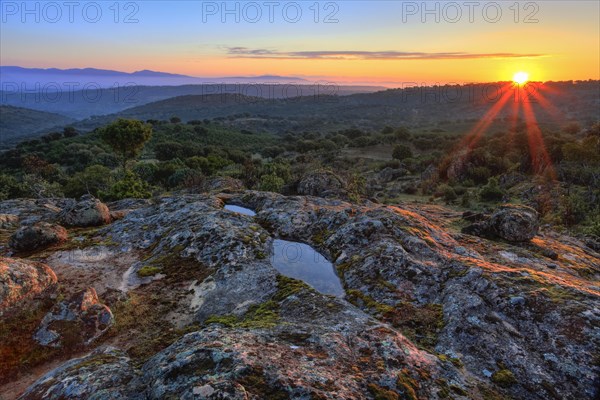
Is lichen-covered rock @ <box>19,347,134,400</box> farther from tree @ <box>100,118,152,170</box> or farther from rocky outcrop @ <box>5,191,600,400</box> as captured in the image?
tree @ <box>100,118,152,170</box>


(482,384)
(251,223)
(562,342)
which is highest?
(251,223)

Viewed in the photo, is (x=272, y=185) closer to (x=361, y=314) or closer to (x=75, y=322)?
(x=75, y=322)

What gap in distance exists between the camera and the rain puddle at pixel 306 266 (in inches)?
415

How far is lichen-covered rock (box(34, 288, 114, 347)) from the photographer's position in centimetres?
823

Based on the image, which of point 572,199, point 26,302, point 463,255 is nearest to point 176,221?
point 26,302

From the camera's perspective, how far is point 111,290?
1023 centimetres

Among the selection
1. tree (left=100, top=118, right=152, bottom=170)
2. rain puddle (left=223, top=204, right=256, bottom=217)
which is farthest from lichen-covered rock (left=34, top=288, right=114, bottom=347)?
tree (left=100, top=118, right=152, bottom=170)

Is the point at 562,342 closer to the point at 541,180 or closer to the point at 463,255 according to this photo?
the point at 463,255

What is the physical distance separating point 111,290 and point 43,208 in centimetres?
1207

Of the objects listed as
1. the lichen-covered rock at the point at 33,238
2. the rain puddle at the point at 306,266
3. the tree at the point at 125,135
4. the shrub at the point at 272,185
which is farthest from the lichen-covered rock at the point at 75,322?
the tree at the point at 125,135

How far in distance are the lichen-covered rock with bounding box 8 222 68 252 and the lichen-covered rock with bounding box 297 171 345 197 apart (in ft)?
46.6

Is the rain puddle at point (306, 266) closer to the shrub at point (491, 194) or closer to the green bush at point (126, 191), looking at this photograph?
the green bush at point (126, 191)

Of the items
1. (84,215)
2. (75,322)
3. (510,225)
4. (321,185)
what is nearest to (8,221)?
(84,215)

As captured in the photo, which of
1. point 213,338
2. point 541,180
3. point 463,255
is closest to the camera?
point 213,338
